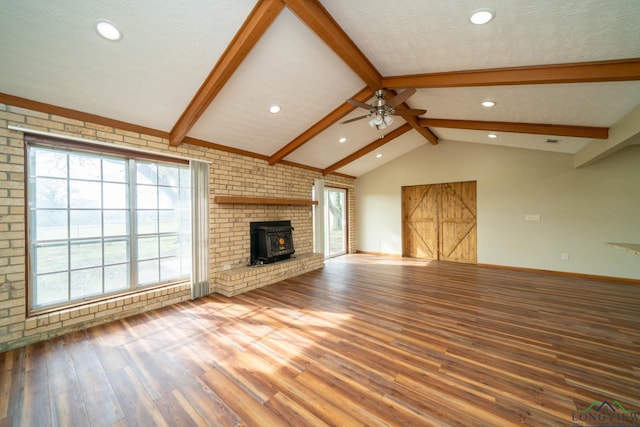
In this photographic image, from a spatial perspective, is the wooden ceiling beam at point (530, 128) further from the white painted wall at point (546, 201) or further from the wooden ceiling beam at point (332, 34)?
the wooden ceiling beam at point (332, 34)

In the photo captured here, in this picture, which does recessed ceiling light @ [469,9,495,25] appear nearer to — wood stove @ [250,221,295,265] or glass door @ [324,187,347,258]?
wood stove @ [250,221,295,265]

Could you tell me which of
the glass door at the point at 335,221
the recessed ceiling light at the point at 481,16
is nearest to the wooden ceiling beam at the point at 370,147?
the glass door at the point at 335,221

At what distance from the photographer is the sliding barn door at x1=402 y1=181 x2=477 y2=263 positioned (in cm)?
638

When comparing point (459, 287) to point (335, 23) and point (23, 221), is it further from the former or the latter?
point (23, 221)

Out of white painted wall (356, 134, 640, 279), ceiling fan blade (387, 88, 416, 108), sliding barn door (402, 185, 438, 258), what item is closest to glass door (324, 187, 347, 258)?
sliding barn door (402, 185, 438, 258)

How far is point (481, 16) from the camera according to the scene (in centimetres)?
201

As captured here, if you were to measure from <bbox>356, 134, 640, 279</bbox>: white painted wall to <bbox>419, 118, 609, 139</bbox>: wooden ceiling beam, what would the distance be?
1358 millimetres

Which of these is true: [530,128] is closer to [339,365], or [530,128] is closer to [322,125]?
[322,125]

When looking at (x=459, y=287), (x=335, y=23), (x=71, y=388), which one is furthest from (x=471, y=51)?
(x=71, y=388)

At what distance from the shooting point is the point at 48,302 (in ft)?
9.03

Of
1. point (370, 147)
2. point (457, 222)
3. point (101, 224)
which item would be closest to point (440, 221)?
point (457, 222)

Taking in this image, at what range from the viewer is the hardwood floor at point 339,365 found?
5.42ft

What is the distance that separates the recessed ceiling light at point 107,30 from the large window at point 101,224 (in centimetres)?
153

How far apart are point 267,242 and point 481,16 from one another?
4.21 meters
